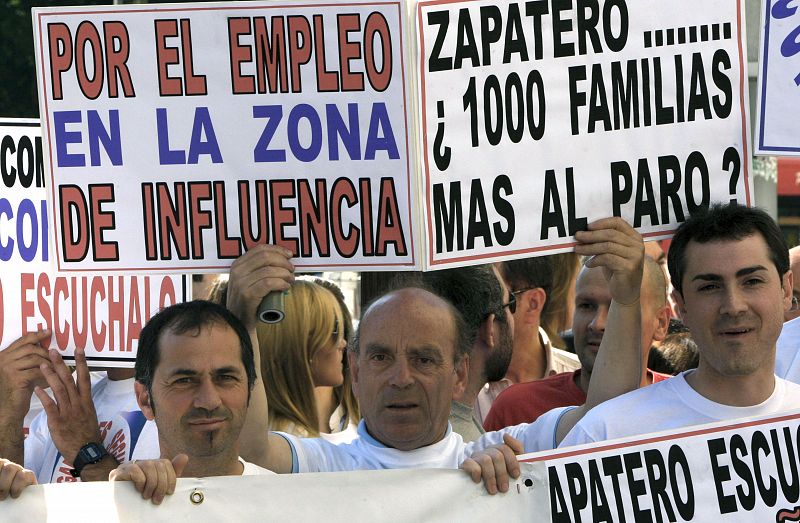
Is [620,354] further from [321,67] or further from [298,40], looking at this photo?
[298,40]

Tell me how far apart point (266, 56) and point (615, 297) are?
4.03 feet

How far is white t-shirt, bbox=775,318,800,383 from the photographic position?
4.54 meters

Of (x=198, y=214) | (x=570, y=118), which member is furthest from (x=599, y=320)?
(x=198, y=214)

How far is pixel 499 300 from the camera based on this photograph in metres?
4.89

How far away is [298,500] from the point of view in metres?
3.31

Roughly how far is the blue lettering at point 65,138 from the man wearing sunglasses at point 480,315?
4.42ft

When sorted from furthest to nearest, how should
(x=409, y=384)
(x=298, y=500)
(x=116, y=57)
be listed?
(x=116, y=57) < (x=409, y=384) < (x=298, y=500)

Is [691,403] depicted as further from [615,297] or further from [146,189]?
[146,189]

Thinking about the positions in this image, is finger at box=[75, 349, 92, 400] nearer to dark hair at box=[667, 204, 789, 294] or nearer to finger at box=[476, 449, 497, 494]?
finger at box=[476, 449, 497, 494]

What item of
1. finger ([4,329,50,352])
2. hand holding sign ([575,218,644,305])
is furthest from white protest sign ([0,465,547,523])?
finger ([4,329,50,352])

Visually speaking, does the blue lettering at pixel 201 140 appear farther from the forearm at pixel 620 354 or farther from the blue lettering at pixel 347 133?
the forearm at pixel 620 354

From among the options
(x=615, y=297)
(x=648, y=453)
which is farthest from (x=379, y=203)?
(x=648, y=453)

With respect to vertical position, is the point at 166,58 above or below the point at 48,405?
above

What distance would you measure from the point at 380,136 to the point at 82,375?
135cm
